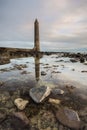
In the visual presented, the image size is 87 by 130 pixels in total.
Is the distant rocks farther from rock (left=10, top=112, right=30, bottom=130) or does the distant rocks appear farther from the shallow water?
the shallow water

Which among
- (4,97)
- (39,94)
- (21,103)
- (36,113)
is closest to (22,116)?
(36,113)

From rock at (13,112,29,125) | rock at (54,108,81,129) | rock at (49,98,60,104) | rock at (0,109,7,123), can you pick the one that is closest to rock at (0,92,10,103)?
rock at (0,109,7,123)

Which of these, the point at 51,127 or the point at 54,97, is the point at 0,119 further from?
the point at 54,97

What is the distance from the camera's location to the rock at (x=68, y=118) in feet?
10.4

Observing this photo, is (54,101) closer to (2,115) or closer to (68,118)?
(68,118)

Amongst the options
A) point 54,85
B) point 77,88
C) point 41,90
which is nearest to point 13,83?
point 54,85

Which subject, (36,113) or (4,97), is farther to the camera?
(4,97)

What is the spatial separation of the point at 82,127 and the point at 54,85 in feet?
9.36

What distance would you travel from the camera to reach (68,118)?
3334mm

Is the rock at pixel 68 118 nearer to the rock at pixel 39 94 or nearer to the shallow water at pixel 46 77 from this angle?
the rock at pixel 39 94

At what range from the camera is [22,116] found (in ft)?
11.2

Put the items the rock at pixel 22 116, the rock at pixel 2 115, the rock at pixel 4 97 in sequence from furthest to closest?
1. the rock at pixel 4 97
2. the rock at pixel 2 115
3. the rock at pixel 22 116

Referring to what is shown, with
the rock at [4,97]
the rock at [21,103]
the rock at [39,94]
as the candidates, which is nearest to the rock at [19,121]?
the rock at [21,103]

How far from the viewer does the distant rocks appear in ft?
10.4
